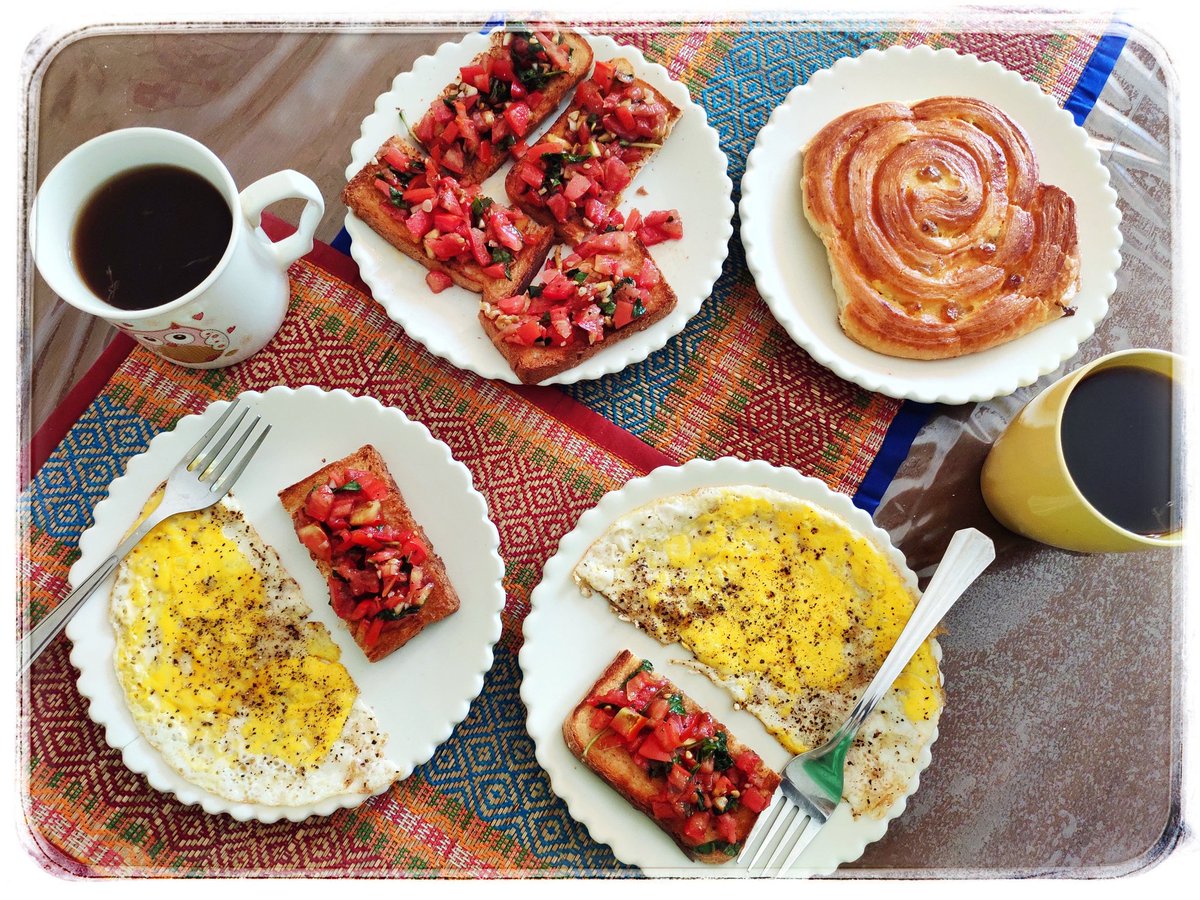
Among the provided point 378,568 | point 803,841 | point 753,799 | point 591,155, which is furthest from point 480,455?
point 803,841

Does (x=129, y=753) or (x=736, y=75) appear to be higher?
(x=736, y=75)

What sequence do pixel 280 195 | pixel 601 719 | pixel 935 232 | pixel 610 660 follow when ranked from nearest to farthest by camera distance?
1. pixel 280 195
2. pixel 601 719
3. pixel 610 660
4. pixel 935 232

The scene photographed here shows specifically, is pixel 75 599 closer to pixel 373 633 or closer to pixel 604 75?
pixel 373 633

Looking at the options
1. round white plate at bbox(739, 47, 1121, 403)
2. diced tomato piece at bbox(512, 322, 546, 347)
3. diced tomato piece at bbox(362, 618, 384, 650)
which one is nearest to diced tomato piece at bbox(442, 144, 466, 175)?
diced tomato piece at bbox(512, 322, 546, 347)

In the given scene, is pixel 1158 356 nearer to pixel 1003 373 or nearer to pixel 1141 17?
pixel 1003 373

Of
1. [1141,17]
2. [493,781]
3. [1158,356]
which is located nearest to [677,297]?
[1158,356]
